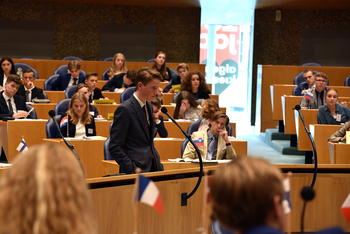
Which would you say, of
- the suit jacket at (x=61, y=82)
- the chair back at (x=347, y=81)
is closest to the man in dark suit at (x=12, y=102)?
the suit jacket at (x=61, y=82)

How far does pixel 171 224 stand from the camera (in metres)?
2.70

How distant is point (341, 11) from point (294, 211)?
930 cm

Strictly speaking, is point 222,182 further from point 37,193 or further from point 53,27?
point 53,27

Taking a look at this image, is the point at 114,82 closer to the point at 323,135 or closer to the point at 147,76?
the point at 323,135

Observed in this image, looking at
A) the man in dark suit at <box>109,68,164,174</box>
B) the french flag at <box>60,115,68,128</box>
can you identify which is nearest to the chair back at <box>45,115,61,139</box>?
the french flag at <box>60,115,68,128</box>

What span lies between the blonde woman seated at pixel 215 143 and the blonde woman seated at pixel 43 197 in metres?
3.09

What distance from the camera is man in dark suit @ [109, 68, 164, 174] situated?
8.87ft

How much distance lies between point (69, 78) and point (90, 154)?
10.5ft

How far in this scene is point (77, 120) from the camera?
192 inches

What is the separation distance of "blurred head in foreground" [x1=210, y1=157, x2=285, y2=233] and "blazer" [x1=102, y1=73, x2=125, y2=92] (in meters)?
6.46

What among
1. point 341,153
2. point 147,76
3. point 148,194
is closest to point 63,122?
point 147,76

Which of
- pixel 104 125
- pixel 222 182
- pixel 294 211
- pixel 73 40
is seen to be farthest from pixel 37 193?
pixel 73 40

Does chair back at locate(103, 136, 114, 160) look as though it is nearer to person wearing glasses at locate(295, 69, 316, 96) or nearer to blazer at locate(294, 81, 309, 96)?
person wearing glasses at locate(295, 69, 316, 96)

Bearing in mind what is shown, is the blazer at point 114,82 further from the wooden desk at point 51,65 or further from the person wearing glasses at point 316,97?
the person wearing glasses at point 316,97
